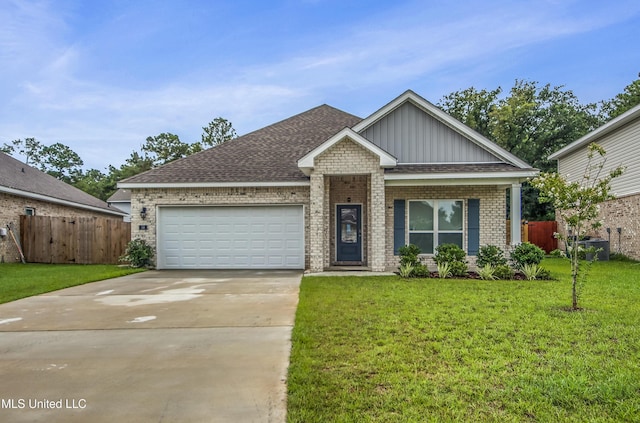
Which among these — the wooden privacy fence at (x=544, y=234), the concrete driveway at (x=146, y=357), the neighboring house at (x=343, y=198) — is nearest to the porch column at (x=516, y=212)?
the neighboring house at (x=343, y=198)

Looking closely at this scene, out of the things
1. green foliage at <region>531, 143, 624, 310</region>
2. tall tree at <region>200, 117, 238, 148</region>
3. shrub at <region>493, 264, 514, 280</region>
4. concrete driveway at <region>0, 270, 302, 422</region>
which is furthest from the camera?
tall tree at <region>200, 117, 238, 148</region>

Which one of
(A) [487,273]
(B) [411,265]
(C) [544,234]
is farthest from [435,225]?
(C) [544,234]

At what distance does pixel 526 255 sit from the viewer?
9.99 meters

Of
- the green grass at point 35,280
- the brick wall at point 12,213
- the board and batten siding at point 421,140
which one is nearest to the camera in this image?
the green grass at point 35,280

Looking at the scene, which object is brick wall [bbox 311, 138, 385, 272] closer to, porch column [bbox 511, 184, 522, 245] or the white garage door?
the white garage door

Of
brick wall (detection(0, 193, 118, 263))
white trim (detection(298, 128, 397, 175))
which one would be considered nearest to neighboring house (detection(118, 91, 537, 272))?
white trim (detection(298, 128, 397, 175))

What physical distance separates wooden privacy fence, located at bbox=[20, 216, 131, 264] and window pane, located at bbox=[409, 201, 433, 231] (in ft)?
35.7

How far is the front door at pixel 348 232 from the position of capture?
514 inches

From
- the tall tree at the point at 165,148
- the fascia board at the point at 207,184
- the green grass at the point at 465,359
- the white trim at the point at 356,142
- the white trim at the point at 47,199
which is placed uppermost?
the tall tree at the point at 165,148

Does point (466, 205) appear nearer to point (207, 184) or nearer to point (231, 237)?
point (231, 237)

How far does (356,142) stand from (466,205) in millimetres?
4042

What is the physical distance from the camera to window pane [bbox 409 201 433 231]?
1171 cm

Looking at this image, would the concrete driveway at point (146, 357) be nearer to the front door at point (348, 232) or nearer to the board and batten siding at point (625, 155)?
the front door at point (348, 232)

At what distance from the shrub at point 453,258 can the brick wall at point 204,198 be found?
430 centimetres
